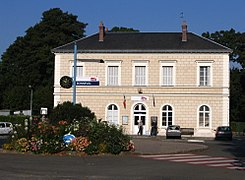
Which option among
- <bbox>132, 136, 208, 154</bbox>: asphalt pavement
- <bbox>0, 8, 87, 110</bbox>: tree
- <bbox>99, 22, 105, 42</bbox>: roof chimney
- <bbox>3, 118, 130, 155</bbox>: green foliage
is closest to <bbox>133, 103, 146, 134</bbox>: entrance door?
<bbox>99, 22, 105, 42</bbox>: roof chimney

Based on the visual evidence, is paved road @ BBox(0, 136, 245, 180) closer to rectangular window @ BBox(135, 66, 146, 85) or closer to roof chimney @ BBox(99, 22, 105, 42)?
rectangular window @ BBox(135, 66, 146, 85)

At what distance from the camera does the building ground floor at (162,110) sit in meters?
53.3

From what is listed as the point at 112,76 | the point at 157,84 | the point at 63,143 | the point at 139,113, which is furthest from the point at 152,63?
the point at 63,143

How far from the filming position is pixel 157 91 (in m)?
53.9

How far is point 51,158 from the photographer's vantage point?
71.3ft

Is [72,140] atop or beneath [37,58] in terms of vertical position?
beneath

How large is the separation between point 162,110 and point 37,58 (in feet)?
108

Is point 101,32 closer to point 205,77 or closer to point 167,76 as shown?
point 167,76

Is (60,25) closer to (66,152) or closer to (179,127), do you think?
(179,127)

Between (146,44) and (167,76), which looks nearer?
(167,76)

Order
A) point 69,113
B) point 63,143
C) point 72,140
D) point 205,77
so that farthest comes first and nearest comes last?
1. point 205,77
2. point 69,113
3. point 72,140
4. point 63,143

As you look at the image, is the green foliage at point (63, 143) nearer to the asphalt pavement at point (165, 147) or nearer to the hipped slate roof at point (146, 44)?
the asphalt pavement at point (165, 147)

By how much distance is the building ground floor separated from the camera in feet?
175

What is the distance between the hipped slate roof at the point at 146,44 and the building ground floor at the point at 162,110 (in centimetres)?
467
